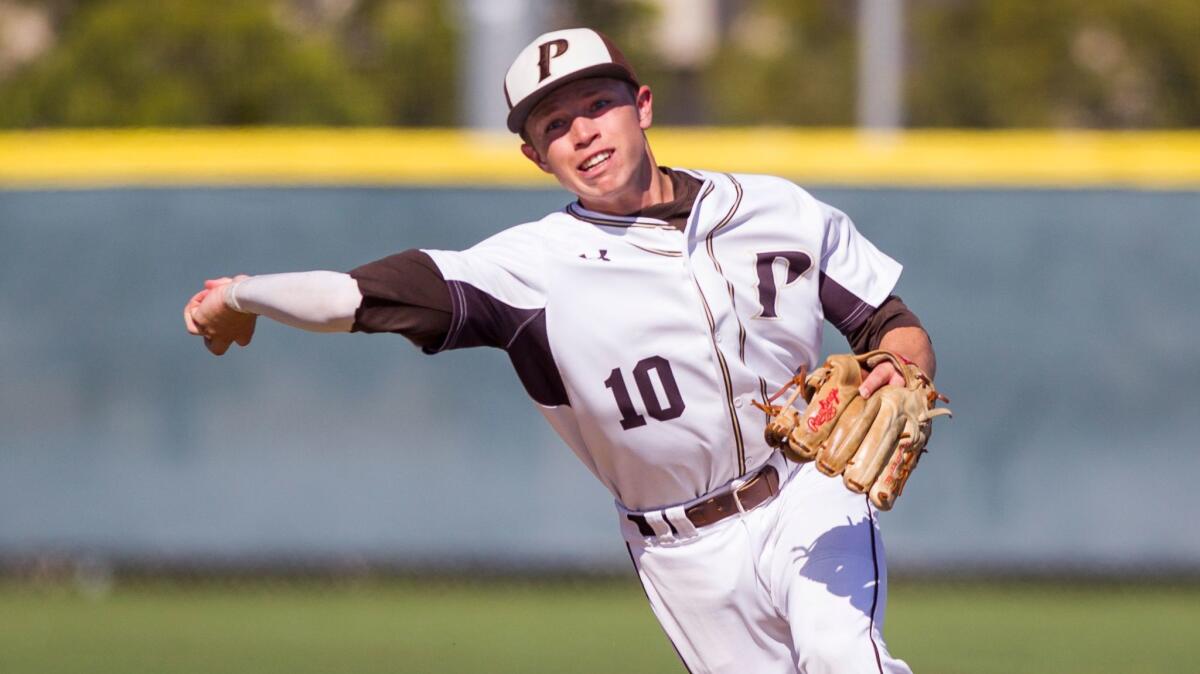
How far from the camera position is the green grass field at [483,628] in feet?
20.4

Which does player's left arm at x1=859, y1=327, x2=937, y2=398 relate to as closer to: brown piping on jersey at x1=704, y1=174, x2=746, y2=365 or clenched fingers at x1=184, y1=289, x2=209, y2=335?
brown piping on jersey at x1=704, y1=174, x2=746, y2=365

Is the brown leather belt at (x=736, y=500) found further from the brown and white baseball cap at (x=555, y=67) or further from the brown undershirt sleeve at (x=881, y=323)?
the brown and white baseball cap at (x=555, y=67)

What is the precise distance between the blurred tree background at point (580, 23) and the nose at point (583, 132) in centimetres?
1021

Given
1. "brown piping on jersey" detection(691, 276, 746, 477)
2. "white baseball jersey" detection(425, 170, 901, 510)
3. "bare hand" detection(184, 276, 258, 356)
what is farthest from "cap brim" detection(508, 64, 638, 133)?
"bare hand" detection(184, 276, 258, 356)

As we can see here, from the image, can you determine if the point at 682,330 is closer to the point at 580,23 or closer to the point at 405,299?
the point at 405,299

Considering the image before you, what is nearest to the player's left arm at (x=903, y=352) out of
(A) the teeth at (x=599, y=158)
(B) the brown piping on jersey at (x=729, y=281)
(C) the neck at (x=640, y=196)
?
(B) the brown piping on jersey at (x=729, y=281)

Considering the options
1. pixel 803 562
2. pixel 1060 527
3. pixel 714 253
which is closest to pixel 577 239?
pixel 714 253

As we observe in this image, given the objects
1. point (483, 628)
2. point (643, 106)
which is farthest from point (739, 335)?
point (483, 628)

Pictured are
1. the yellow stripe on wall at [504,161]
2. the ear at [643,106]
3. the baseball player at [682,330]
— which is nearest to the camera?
the baseball player at [682,330]

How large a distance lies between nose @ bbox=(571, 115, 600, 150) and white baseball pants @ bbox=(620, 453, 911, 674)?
2.74 feet

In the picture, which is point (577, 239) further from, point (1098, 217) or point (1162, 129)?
point (1162, 129)

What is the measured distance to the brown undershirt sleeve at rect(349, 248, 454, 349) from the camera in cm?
349

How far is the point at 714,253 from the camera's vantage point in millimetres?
3812

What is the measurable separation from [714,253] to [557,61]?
0.55 metres
